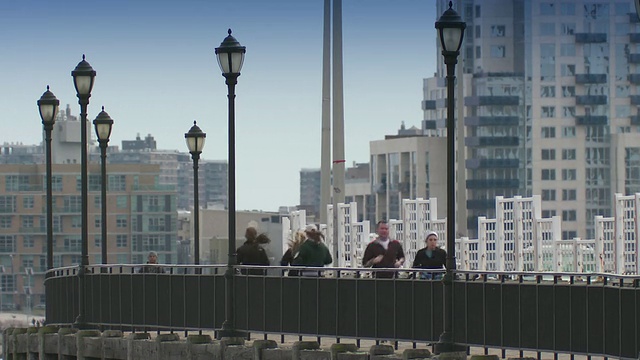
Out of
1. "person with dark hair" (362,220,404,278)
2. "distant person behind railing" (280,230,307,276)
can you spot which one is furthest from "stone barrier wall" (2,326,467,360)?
"person with dark hair" (362,220,404,278)

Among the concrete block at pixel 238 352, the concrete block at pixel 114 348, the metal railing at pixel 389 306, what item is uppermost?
the metal railing at pixel 389 306

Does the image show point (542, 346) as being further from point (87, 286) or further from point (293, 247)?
point (87, 286)

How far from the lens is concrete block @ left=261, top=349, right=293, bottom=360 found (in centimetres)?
2508

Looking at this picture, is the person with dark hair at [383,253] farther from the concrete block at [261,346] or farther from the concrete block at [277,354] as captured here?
the concrete block at [277,354]

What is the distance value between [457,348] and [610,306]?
2459 mm

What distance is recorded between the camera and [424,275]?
26.4m

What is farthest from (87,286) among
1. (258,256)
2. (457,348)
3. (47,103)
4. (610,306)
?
(610,306)

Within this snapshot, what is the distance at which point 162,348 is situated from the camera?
1124 inches

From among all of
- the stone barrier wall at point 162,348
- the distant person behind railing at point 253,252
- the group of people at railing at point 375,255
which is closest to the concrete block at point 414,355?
the stone barrier wall at point 162,348

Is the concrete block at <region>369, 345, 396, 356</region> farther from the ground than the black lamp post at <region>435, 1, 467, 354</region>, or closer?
closer

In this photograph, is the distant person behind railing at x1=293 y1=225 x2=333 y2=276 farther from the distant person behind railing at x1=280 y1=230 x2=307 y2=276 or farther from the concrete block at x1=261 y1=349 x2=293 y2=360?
the concrete block at x1=261 y1=349 x2=293 y2=360

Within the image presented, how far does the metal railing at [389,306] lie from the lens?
21.5 metres

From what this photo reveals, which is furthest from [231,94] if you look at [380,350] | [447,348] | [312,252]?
[447,348]

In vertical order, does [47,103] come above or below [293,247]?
above
